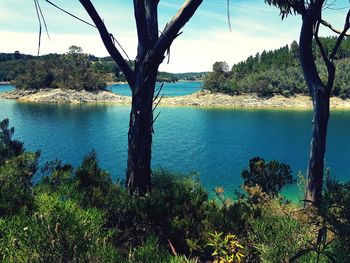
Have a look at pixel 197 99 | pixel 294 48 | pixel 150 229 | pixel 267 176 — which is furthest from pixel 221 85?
pixel 150 229

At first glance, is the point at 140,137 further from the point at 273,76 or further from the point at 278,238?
the point at 273,76

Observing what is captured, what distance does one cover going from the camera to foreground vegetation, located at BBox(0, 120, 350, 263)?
95.0 inches

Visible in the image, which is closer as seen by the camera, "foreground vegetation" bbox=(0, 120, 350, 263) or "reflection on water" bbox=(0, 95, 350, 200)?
"foreground vegetation" bbox=(0, 120, 350, 263)

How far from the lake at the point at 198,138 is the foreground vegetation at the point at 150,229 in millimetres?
21881

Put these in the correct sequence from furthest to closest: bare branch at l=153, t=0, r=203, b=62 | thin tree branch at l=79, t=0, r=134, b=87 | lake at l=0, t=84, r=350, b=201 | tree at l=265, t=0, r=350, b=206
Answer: lake at l=0, t=84, r=350, b=201 < tree at l=265, t=0, r=350, b=206 < thin tree branch at l=79, t=0, r=134, b=87 < bare branch at l=153, t=0, r=203, b=62

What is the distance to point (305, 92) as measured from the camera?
84250 mm

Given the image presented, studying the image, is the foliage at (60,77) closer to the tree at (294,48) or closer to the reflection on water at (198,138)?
the reflection on water at (198,138)

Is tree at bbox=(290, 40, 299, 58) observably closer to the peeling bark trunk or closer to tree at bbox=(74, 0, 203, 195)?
the peeling bark trunk

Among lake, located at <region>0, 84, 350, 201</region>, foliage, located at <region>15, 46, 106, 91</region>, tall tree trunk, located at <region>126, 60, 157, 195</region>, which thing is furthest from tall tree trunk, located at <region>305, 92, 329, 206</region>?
foliage, located at <region>15, 46, 106, 91</region>

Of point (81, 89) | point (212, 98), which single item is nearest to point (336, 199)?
point (212, 98)

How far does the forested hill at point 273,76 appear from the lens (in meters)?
84.2

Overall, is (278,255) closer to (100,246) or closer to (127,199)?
(100,246)

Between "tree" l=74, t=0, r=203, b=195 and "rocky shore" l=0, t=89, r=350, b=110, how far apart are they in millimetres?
78255

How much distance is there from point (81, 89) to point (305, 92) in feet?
199
